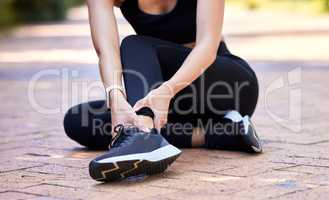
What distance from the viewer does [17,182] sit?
330 centimetres

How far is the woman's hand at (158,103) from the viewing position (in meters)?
3.26

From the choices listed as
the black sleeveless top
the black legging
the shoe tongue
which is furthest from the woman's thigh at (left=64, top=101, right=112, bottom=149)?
the shoe tongue

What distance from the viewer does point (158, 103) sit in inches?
130

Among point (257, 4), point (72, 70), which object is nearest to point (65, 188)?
point (72, 70)

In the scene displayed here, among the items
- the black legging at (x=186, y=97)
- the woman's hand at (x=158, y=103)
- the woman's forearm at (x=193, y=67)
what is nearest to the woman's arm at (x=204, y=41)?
the woman's forearm at (x=193, y=67)

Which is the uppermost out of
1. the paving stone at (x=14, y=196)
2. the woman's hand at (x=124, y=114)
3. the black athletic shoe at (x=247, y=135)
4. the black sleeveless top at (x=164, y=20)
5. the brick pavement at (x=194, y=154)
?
the black sleeveless top at (x=164, y=20)

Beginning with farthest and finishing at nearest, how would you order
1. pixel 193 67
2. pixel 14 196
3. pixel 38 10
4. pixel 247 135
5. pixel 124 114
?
pixel 38 10 → pixel 247 135 → pixel 193 67 → pixel 124 114 → pixel 14 196

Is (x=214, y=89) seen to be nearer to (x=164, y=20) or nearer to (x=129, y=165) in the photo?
(x=164, y=20)

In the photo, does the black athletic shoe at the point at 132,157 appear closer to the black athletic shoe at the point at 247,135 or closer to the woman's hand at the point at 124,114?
the woman's hand at the point at 124,114

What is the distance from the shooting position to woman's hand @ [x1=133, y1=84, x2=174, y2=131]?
3258 millimetres

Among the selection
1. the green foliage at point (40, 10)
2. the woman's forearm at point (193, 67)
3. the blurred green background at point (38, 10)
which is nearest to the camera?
the woman's forearm at point (193, 67)

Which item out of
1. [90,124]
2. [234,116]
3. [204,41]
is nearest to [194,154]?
[234,116]

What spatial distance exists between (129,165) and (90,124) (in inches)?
35.7

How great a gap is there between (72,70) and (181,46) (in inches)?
204
